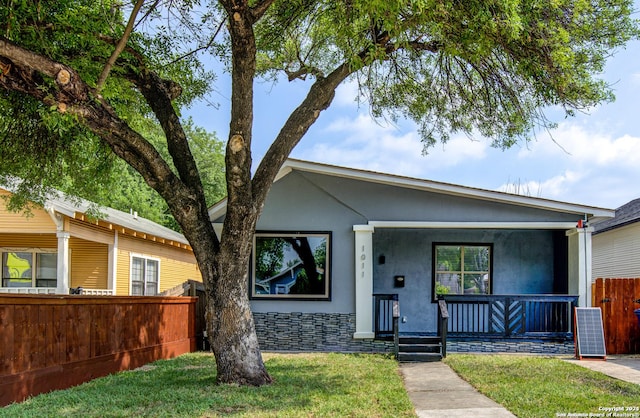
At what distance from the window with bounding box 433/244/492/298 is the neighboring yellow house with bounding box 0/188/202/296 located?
761 centimetres

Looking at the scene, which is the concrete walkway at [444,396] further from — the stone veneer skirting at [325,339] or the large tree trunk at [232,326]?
the stone veneer skirting at [325,339]

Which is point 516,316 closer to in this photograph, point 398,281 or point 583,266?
point 583,266

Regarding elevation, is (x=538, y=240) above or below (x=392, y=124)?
below

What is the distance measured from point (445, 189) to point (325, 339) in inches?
150

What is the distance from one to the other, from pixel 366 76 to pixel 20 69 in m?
6.19

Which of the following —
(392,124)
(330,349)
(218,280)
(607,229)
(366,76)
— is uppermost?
(366,76)

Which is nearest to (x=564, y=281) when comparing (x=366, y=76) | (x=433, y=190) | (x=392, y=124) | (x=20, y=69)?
(x=433, y=190)

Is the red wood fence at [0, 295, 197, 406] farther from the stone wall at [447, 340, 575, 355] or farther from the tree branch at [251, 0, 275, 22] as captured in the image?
Answer: the stone wall at [447, 340, 575, 355]

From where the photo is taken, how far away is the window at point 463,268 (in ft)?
44.4

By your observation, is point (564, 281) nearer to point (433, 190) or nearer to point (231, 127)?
point (433, 190)

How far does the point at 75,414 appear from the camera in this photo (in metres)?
5.77

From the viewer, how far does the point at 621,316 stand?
11.2 metres

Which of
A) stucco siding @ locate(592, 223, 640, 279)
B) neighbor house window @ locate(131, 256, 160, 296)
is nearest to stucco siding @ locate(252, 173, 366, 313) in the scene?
neighbor house window @ locate(131, 256, 160, 296)

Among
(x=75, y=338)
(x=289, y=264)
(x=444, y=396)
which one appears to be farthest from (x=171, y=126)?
(x=444, y=396)
